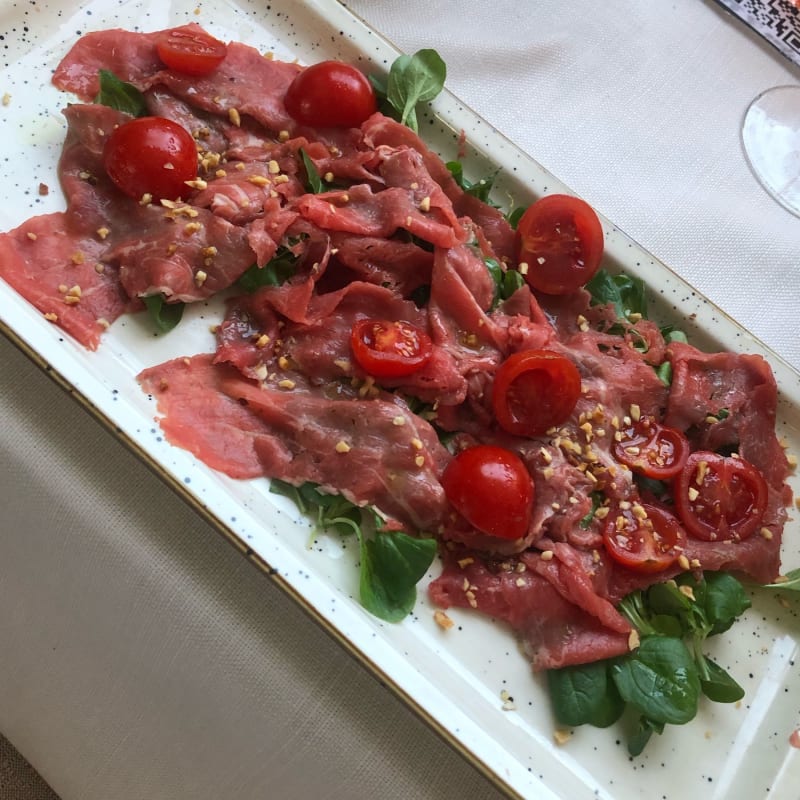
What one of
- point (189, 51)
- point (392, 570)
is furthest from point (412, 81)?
point (392, 570)

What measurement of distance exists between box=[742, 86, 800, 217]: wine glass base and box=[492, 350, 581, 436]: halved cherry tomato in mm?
1151

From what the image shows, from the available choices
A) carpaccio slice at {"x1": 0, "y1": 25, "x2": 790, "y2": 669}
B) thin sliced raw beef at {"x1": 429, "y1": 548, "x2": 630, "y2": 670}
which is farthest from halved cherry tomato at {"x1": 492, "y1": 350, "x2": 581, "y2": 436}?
thin sliced raw beef at {"x1": 429, "y1": 548, "x2": 630, "y2": 670}

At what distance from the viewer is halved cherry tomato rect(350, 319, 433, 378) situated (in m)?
1.71

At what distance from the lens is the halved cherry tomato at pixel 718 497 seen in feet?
5.86

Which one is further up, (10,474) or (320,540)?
(320,540)

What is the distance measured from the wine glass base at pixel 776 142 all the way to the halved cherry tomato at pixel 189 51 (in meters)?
1.61

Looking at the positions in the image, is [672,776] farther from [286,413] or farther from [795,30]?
[795,30]

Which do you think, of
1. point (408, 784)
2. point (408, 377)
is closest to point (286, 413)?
point (408, 377)

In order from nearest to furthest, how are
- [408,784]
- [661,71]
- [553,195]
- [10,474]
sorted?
[408,784] < [10,474] < [553,195] < [661,71]

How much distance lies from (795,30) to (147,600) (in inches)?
102

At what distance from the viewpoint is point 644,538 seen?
173 cm

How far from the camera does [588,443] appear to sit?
5.78ft

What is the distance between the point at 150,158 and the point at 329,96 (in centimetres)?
48

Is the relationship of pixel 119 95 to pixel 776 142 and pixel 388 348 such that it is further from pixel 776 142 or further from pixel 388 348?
pixel 776 142
